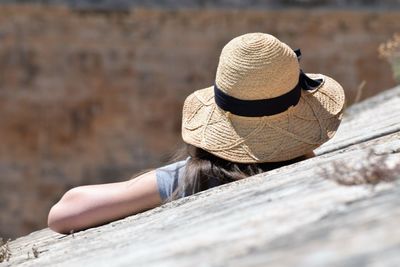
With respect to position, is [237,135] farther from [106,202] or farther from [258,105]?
[106,202]

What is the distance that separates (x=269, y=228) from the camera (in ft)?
7.43

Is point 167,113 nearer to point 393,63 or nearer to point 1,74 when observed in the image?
point 1,74

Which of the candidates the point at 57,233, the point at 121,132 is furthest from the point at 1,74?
the point at 57,233

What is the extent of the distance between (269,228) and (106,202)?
1038 millimetres

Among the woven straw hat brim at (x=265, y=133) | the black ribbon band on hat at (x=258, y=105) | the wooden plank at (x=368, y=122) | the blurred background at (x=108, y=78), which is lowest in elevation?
the blurred background at (x=108, y=78)

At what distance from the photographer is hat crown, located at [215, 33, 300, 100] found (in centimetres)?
316

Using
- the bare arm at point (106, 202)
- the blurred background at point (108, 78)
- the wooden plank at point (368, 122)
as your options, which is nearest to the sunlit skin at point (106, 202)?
the bare arm at point (106, 202)

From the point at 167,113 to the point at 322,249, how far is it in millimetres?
10700

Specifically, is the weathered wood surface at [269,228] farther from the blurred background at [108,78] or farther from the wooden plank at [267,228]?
the blurred background at [108,78]

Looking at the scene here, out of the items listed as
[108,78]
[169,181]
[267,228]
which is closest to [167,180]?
[169,181]

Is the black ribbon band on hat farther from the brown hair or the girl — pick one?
the brown hair

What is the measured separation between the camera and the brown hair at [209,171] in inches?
126

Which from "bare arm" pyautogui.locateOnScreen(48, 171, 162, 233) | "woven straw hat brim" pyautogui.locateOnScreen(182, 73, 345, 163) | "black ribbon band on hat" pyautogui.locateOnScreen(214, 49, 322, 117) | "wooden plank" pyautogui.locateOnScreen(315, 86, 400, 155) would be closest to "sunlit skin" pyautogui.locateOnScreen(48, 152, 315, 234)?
"bare arm" pyautogui.locateOnScreen(48, 171, 162, 233)

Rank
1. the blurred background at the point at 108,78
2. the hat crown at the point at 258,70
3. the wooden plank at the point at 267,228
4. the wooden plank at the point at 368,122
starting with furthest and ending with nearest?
the blurred background at the point at 108,78
the wooden plank at the point at 368,122
the hat crown at the point at 258,70
the wooden plank at the point at 267,228
